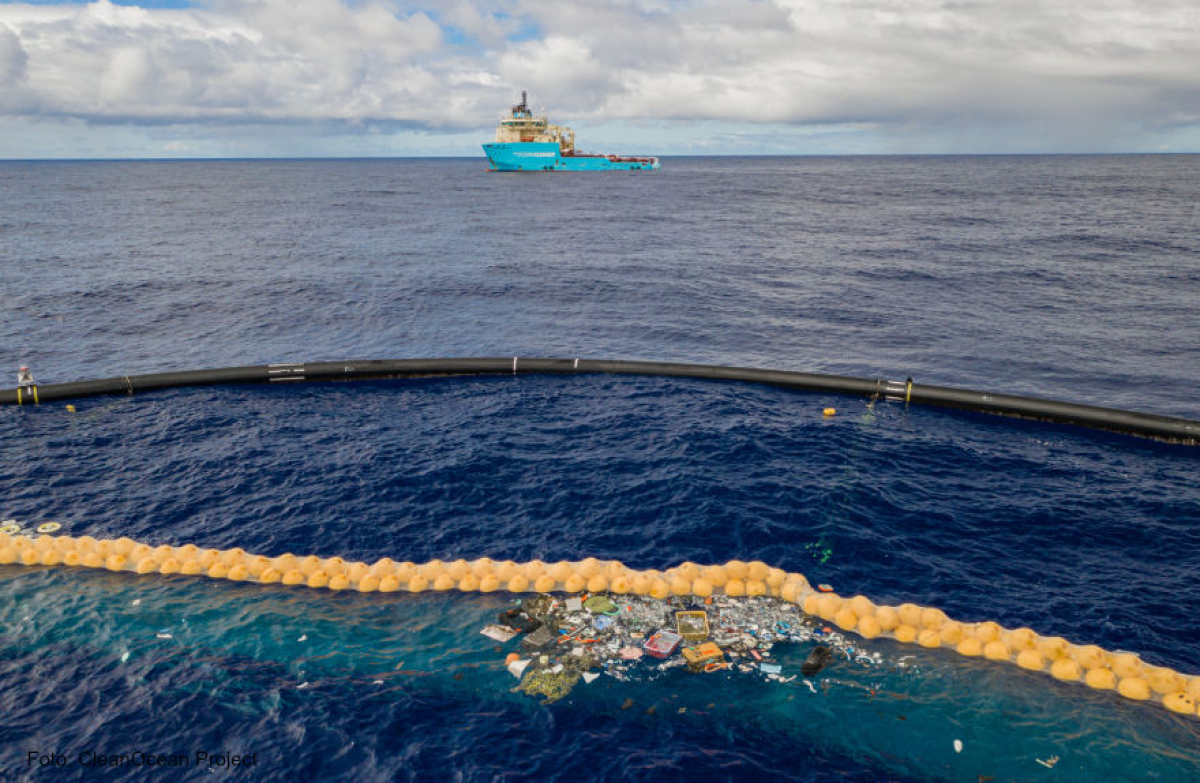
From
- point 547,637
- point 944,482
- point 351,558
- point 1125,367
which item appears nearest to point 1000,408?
point 944,482

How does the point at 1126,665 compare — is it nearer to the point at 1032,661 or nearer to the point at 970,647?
the point at 1032,661

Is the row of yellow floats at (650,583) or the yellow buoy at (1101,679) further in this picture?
the row of yellow floats at (650,583)

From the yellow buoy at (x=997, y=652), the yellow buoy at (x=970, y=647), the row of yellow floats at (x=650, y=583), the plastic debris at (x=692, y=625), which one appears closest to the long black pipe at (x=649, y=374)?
the row of yellow floats at (x=650, y=583)

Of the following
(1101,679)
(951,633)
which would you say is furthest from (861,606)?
(1101,679)

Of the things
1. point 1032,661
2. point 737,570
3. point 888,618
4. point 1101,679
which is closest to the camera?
point 1101,679

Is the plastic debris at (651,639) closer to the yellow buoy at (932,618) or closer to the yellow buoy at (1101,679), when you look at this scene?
the yellow buoy at (932,618)

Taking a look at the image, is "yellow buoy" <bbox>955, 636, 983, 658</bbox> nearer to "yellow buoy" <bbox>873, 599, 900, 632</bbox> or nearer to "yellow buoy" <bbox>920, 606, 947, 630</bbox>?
"yellow buoy" <bbox>920, 606, 947, 630</bbox>
